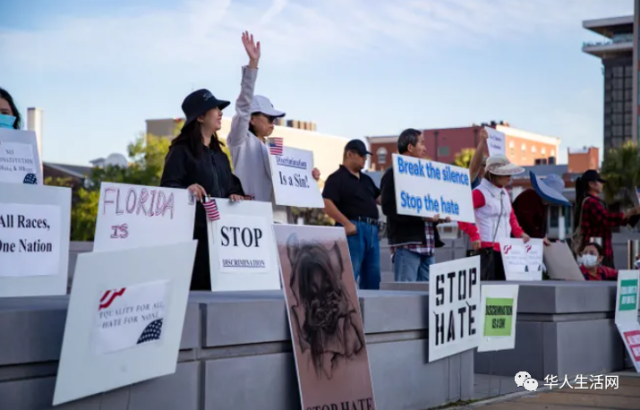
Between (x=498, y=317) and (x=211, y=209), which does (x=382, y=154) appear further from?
(x=211, y=209)

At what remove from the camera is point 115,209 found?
19.7ft

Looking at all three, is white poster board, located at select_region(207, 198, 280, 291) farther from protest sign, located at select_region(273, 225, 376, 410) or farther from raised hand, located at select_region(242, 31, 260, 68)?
raised hand, located at select_region(242, 31, 260, 68)

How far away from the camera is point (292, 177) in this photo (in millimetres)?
8562

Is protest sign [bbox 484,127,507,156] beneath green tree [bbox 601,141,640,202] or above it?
beneath

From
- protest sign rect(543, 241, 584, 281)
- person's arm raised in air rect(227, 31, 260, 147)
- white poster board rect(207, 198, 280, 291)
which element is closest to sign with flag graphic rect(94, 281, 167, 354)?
white poster board rect(207, 198, 280, 291)

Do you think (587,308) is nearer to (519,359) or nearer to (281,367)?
(519,359)

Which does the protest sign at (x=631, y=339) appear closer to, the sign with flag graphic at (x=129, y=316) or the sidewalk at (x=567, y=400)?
the sidewalk at (x=567, y=400)

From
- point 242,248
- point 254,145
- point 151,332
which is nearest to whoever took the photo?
point 151,332

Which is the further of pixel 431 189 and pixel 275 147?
pixel 431 189

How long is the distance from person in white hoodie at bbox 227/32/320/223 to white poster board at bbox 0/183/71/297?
238 cm

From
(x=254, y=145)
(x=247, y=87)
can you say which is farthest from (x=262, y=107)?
(x=247, y=87)

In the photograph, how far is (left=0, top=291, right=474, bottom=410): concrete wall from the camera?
14.7 ft

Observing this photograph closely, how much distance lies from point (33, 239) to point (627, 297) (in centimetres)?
640

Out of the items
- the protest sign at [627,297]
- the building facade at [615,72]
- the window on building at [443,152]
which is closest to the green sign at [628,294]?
the protest sign at [627,297]
